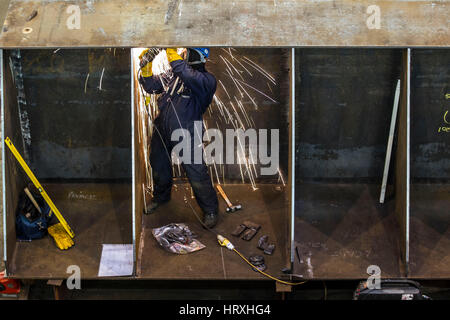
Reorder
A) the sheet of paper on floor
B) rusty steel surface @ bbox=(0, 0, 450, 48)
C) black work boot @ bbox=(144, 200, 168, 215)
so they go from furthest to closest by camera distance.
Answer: black work boot @ bbox=(144, 200, 168, 215) < the sheet of paper on floor < rusty steel surface @ bbox=(0, 0, 450, 48)

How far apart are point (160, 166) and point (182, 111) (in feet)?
1.38

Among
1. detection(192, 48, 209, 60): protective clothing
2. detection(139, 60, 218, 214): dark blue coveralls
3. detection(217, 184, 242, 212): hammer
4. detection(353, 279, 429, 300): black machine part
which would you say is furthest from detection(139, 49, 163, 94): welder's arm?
detection(353, 279, 429, 300): black machine part

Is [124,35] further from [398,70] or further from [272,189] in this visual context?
[398,70]

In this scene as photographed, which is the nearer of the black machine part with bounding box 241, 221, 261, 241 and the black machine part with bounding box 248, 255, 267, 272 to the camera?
the black machine part with bounding box 248, 255, 267, 272

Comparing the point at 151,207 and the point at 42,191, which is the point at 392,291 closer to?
the point at 151,207

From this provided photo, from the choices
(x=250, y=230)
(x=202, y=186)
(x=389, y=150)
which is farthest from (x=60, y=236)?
(x=389, y=150)

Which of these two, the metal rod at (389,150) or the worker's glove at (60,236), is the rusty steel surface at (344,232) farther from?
the worker's glove at (60,236)

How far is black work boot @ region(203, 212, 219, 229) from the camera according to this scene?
4102 mm

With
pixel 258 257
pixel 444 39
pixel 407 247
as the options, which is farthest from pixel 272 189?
pixel 444 39

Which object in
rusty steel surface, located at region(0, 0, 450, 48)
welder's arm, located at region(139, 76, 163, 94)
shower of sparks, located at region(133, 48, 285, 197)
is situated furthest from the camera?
shower of sparks, located at region(133, 48, 285, 197)

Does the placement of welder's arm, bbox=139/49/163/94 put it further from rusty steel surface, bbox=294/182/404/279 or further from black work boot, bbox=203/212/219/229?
rusty steel surface, bbox=294/182/404/279

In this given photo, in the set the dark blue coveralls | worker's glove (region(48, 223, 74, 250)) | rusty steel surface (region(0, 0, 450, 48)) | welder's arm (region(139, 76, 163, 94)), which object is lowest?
worker's glove (region(48, 223, 74, 250))

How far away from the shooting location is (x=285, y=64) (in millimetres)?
4273

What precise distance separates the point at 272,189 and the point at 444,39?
1593 mm
